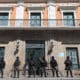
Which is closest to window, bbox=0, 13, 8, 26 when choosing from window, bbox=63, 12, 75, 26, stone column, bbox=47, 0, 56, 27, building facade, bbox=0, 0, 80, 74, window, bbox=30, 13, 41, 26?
building facade, bbox=0, 0, 80, 74

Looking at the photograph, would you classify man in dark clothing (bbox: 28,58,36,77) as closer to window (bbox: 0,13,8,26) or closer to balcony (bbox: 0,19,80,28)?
balcony (bbox: 0,19,80,28)

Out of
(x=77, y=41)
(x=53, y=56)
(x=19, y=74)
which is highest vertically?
(x=77, y=41)

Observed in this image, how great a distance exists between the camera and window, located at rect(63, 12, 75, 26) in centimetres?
2275

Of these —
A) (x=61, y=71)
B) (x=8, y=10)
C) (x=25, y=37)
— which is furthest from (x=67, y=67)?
(x=8, y=10)

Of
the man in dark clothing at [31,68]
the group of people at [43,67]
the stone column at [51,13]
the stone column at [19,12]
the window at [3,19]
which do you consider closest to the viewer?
the group of people at [43,67]

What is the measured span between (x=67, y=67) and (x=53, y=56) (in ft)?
7.67

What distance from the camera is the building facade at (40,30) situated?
2108 cm

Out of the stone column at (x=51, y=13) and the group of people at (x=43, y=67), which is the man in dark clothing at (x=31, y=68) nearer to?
the group of people at (x=43, y=67)

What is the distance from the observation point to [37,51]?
21844 mm

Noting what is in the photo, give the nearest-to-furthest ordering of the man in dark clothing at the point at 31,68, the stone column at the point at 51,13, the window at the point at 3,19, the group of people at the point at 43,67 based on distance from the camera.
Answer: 1. the group of people at the point at 43,67
2. the man in dark clothing at the point at 31,68
3. the stone column at the point at 51,13
4. the window at the point at 3,19

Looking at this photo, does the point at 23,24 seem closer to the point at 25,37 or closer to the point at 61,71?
the point at 25,37

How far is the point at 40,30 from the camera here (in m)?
21.6

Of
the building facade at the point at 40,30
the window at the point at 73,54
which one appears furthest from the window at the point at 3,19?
the window at the point at 73,54

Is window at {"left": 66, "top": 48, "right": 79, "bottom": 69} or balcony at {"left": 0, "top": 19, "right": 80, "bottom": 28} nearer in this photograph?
window at {"left": 66, "top": 48, "right": 79, "bottom": 69}
